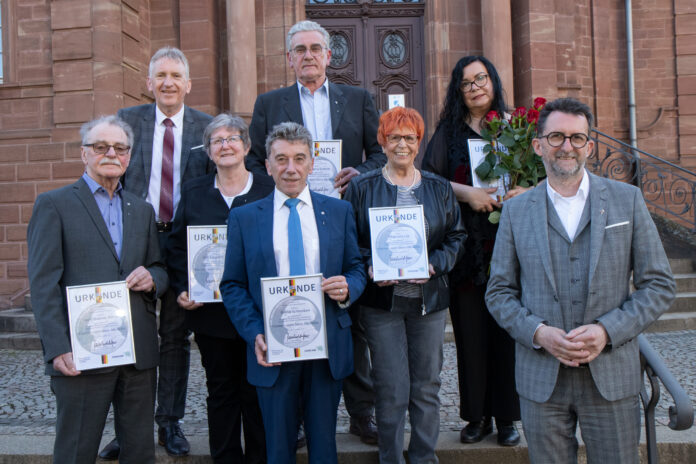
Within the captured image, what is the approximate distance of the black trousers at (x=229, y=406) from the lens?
3389 millimetres

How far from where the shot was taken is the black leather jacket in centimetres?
328

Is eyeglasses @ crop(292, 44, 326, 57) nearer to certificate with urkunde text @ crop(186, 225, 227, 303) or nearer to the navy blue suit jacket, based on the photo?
the navy blue suit jacket

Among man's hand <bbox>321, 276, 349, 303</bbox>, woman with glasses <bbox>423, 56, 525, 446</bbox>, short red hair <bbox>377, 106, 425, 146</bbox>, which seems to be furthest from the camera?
woman with glasses <bbox>423, 56, 525, 446</bbox>

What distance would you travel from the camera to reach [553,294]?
2617 mm

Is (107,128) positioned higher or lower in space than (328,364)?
higher

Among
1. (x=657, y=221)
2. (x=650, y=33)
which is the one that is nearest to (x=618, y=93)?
(x=650, y=33)

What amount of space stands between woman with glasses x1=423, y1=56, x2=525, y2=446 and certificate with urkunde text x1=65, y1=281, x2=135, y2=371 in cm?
187

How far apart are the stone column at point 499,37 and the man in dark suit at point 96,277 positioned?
8.28 metres

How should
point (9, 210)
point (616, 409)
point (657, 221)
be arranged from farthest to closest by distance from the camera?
point (657, 221) → point (9, 210) → point (616, 409)

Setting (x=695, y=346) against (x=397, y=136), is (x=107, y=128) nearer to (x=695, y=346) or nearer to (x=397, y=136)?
(x=397, y=136)

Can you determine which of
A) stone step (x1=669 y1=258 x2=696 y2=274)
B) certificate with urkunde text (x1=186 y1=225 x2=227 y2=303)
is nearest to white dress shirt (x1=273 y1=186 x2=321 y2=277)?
certificate with urkunde text (x1=186 y1=225 x2=227 y2=303)

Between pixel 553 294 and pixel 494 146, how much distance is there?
117 centimetres

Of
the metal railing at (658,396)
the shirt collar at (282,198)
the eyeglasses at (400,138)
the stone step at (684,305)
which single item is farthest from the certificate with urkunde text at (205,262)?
the stone step at (684,305)

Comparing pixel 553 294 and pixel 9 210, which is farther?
pixel 9 210
